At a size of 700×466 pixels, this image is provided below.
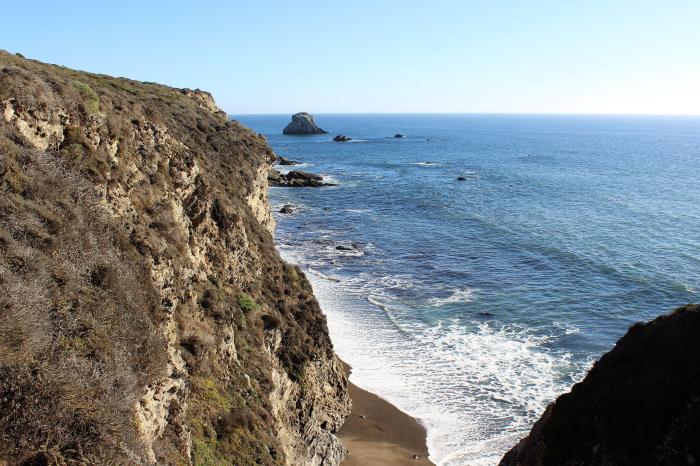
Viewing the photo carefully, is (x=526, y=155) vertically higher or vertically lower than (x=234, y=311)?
higher

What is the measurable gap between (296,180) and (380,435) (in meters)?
69.1

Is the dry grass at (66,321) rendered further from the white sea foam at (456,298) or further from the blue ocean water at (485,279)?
Answer: the white sea foam at (456,298)

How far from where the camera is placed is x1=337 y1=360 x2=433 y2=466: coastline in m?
22.2

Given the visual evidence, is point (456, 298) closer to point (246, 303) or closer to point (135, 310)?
point (246, 303)

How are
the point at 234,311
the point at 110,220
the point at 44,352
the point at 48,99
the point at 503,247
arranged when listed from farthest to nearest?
the point at 503,247 → the point at 234,311 → the point at 48,99 → the point at 110,220 → the point at 44,352

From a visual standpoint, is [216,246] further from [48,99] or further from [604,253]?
[604,253]

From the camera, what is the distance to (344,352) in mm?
30891

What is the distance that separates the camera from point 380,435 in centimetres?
2375

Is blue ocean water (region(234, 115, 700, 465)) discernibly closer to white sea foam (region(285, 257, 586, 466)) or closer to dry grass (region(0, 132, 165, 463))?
white sea foam (region(285, 257, 586, 466))

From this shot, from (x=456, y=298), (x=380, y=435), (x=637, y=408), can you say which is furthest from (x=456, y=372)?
(x=637, y=408)

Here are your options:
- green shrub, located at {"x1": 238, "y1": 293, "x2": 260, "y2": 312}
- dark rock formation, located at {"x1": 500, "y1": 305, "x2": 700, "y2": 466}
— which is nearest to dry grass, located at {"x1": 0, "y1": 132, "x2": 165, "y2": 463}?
green shrub, located at {"x1": 238, "y1": 293, "x2": 260, "y2": 312}

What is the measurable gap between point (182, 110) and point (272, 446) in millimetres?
25807

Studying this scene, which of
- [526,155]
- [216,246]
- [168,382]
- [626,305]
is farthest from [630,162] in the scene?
[168,382]

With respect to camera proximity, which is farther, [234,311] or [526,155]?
[526,155]
